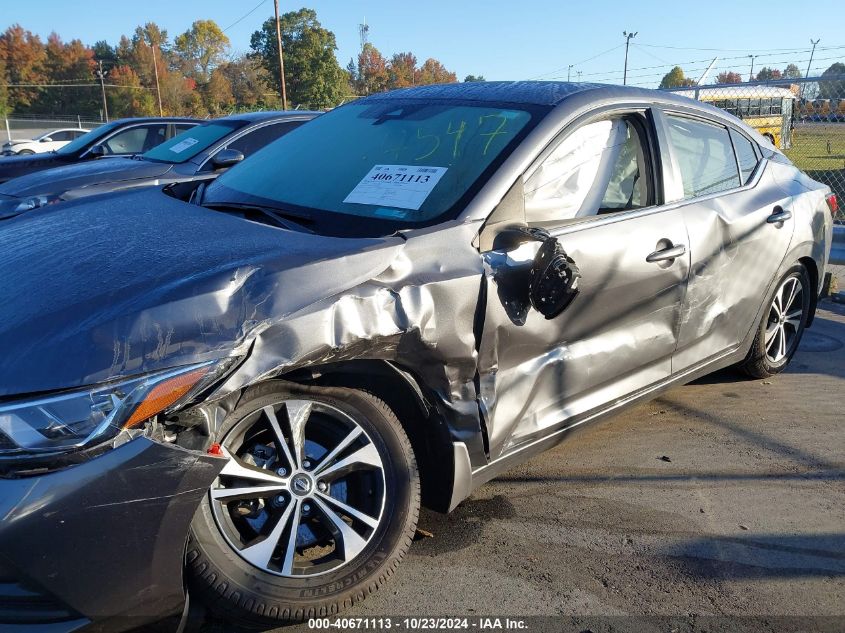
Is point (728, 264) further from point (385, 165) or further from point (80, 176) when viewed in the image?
point (80, 176)

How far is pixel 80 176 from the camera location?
6387 mm

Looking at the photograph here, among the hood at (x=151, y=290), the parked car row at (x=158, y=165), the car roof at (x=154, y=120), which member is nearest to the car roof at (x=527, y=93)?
the hood at (x=151, y=290)

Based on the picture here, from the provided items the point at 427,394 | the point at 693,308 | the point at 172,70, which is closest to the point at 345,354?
the point at 427,394

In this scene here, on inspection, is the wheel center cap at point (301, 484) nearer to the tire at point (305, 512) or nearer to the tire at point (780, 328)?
the tire at point (305, 512)

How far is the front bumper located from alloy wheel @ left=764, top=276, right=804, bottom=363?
362 cm

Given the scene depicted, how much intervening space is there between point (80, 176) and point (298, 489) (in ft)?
16.6

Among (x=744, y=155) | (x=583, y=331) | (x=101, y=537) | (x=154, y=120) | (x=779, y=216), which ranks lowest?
(x=101, y=537)

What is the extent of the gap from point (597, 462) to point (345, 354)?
1.76m

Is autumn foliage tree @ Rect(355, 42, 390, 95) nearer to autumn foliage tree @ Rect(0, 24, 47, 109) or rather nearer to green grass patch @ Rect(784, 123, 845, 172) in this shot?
autumn foliage tree @ Rect(0, 24, 47, 109)

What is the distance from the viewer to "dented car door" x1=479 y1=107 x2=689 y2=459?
2738mm

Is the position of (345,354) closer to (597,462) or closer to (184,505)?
(184,505)

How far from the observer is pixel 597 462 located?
359 cm

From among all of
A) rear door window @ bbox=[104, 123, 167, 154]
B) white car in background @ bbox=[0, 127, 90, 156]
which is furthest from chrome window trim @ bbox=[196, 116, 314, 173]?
white car in background @ bbox=[0, 127, 90, 156]

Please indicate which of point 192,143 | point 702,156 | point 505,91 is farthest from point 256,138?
point 702,156
